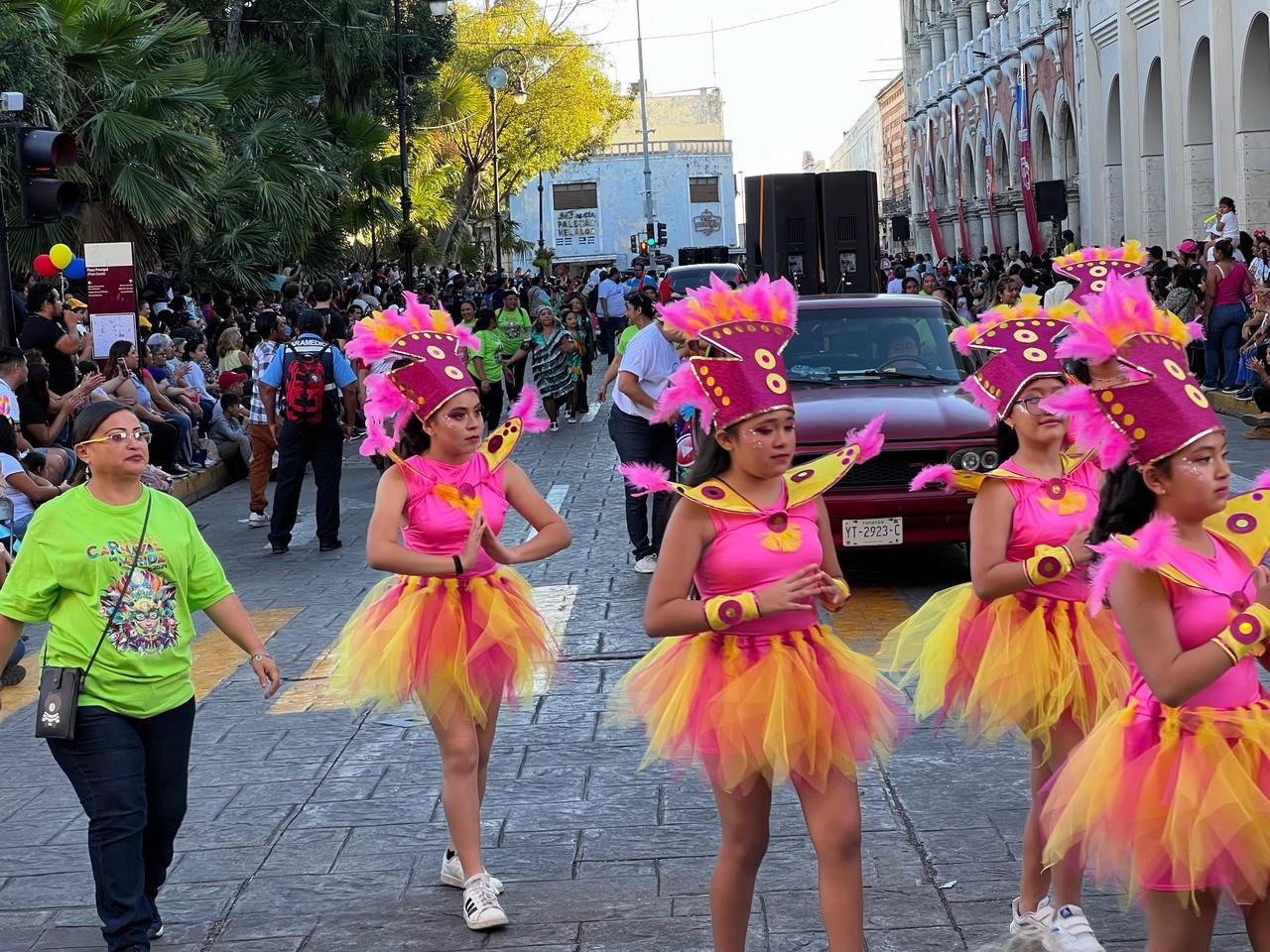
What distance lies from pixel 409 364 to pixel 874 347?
7151mm

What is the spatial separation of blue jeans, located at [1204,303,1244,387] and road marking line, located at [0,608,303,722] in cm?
1339

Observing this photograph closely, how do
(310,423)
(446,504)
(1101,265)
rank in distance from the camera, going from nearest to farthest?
1. (446,504)
2. (1101,265)
3. (310,423)

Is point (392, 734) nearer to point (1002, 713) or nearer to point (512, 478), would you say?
point (512, 478)

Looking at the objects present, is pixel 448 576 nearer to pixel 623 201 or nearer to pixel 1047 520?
pixel 1047 520

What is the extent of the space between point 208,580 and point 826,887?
86.6 inches

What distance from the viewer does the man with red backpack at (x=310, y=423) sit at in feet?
43.7

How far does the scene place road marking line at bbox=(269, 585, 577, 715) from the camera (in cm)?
835

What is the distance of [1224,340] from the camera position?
21.1 metres

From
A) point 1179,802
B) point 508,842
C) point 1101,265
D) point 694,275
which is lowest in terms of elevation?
point 508,842

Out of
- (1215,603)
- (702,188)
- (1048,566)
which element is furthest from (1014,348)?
(702,188)

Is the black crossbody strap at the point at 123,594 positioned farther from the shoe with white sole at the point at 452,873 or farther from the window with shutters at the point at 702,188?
the window with shutters at the point at 702,188

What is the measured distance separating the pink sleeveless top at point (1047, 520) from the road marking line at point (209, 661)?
4.70 m

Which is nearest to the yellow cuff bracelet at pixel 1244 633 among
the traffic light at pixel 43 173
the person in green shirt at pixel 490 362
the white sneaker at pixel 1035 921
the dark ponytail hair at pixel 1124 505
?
the dark ponytail hair at pixel 1124 505

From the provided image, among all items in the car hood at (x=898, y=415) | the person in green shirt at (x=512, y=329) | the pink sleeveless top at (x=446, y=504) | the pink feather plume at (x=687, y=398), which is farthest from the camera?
the person in green shirt at (x=512, y=329)
